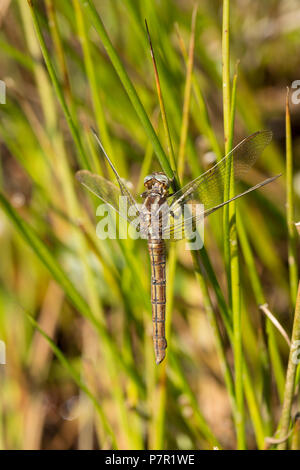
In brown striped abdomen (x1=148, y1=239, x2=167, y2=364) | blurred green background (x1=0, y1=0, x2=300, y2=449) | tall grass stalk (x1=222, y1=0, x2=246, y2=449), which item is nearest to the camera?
tall grass stalk (x1=222, y1=0, x2=246, y2=449)

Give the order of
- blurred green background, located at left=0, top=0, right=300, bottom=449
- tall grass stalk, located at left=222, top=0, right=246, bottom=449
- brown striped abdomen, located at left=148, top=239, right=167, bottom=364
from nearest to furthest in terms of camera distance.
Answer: tall grass stalk, located at left=222, top=0, right=246, bottom=449 → brown striped abdomen, located at left=148, top=239, right=167, bottom=364 → blurred green background, located at left=0, top=0, right=300, bottom=449

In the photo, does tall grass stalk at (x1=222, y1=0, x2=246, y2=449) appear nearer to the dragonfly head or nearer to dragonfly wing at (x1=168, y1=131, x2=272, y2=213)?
dragonfly wing at (x1=168, y1=131, x2=272, y2=213)

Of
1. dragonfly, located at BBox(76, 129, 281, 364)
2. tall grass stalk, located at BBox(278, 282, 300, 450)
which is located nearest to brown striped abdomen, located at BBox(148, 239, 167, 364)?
dragonfly, located at BBox(76, 129, 281, 364)

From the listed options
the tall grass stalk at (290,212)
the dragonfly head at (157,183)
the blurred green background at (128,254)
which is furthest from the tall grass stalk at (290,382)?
the dragonfly head at (157,183)

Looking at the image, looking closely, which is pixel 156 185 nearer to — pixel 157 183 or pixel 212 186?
pixel 157 183

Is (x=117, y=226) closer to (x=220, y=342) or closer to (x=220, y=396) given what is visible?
(x=220, y=342)

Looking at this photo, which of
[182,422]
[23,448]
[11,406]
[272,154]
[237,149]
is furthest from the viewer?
[272,154]

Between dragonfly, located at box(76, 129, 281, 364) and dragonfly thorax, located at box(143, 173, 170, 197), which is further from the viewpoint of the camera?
dragonfly thorax, located at box(143, 173, 170, 197)

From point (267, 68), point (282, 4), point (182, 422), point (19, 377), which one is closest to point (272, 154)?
point (267, 68)
